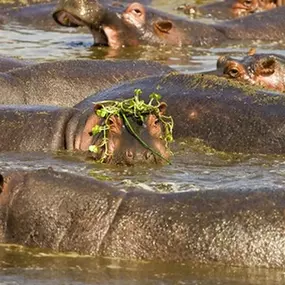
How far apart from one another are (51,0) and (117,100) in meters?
10.6

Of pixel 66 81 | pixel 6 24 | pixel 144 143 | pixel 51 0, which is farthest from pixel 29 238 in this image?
pixel 51 0

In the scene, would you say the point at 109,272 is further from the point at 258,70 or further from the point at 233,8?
the point at 233,8

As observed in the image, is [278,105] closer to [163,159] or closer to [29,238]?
[163,159]

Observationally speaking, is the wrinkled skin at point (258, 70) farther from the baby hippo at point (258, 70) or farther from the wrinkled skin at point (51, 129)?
the wrinkled skin at point (51, 129)

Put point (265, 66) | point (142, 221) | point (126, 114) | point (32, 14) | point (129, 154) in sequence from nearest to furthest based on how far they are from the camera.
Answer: point (142, 221), point (129, 154), point (126, 114), point (265, 66), point (32, 14)

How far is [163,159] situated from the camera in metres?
7.79

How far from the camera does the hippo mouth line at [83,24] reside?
14516 millimetres

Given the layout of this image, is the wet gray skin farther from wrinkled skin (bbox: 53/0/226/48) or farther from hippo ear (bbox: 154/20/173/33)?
hippo ear (bbox: 154/20/173/33)

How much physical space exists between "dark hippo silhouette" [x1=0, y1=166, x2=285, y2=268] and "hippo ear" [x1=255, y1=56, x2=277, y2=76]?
12.9ft

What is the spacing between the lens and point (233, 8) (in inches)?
702

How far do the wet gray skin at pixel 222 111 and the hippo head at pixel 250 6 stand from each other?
29.7ft

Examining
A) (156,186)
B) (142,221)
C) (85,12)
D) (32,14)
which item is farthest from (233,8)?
(142,221)

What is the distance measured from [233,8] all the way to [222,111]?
952 cm

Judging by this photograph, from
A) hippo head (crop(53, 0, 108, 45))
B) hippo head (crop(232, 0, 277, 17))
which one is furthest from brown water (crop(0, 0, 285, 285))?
hippo head (crop(232, 0, 277, 17))
